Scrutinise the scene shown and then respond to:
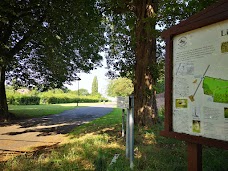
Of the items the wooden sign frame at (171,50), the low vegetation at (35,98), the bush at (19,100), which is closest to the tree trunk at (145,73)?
the wooden sign frame at (171,50)

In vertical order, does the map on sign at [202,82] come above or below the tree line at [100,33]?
below

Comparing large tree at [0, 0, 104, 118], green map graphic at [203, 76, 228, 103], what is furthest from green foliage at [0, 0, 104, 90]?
green map graphic at [203, 76, 228, 103]

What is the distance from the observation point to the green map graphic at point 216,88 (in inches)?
95.6

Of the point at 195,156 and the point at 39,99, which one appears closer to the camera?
the point at 195,156

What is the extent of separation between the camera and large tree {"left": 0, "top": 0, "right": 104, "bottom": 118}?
9.29 meters

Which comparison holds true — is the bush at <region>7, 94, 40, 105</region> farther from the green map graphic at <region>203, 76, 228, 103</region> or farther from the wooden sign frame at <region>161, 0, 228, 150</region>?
the green map graphic at <region>203, 76, 228, 103</region>

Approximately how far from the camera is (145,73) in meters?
8.14

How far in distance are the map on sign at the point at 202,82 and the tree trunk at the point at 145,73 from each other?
5.07 m

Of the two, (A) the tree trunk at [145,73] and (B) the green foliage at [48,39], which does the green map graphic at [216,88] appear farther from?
(B) the green foliage at [48,39]

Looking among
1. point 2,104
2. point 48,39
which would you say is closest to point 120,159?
point 48,39

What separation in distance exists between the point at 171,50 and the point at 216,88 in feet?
2.90

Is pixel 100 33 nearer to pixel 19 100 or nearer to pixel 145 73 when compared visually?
pixel 145 73

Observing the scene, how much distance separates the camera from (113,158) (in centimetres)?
475

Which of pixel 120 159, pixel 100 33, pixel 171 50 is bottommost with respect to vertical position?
pixel 120 159
